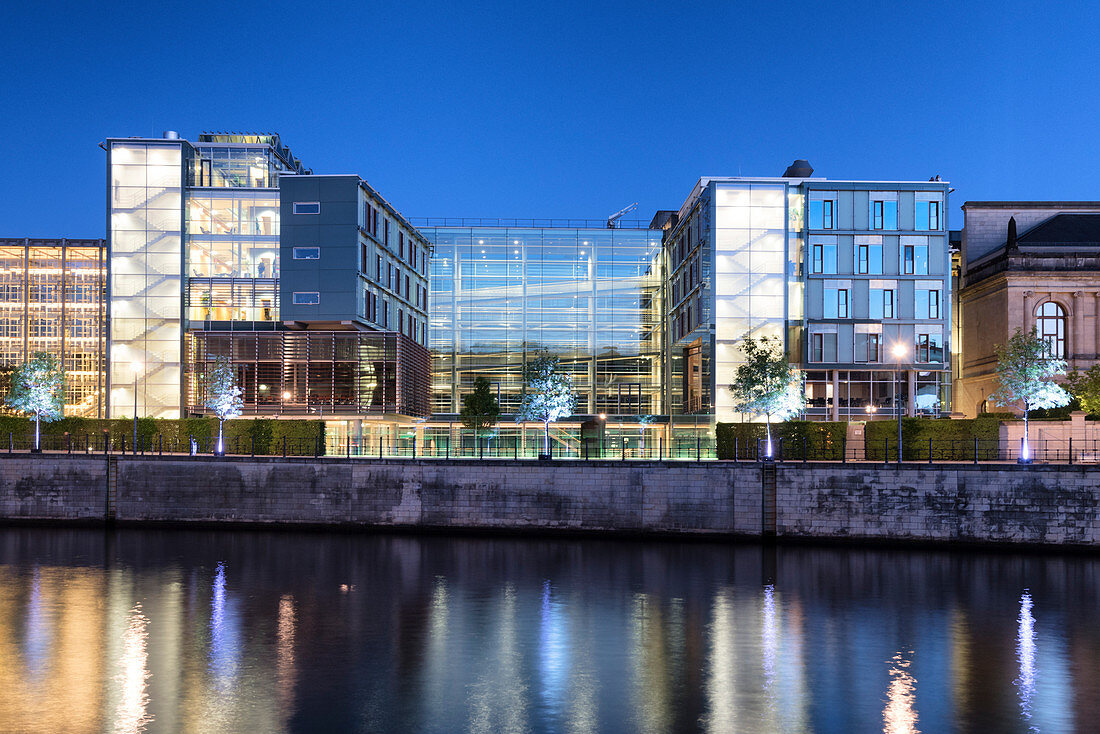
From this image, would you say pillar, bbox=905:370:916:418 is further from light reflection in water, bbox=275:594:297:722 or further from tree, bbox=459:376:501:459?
light reflection in water, bbox=275:594:297:722

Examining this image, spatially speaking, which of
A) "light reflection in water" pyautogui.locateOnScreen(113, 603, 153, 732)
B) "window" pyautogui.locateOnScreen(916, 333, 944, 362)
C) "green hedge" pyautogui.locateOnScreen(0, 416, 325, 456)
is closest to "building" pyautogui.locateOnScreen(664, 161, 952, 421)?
"window" pyautogui.locateOnScreen(916, 333, 944, 362)

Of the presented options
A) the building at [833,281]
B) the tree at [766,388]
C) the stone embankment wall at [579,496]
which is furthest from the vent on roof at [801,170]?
the stone embankment wall at [579,496]

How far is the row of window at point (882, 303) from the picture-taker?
75062 mm

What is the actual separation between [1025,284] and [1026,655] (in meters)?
56.8

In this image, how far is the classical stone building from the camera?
241 feet

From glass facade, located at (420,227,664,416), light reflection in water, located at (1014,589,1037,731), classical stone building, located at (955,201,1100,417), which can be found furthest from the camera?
glass facade, located at (420,227,664,416)

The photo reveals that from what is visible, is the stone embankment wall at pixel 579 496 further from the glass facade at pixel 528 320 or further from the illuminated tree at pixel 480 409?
the glass facade at pixel 528 320

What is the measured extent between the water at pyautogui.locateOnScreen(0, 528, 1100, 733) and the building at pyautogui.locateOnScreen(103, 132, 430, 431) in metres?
26.8

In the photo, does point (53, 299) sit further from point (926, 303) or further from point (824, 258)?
point (926, 303)

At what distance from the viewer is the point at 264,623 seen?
27156mm

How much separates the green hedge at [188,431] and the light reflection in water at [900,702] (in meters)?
35.5

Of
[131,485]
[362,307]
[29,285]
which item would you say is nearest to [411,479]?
[131,485]

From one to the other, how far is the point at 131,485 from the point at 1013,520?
41.8 meters

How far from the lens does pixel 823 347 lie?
74812mm
